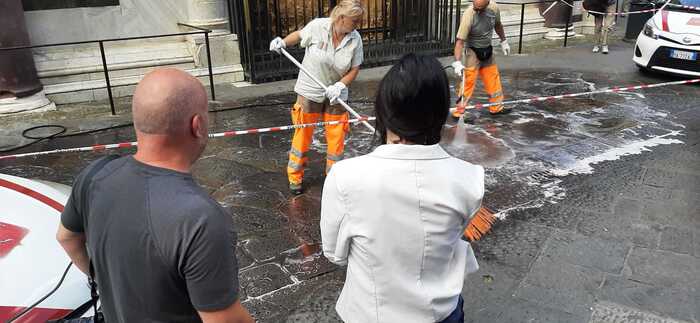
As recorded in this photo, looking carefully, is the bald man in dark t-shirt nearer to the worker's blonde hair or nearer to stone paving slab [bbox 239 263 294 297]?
stone paving slab [bbox 239 263 294 297]

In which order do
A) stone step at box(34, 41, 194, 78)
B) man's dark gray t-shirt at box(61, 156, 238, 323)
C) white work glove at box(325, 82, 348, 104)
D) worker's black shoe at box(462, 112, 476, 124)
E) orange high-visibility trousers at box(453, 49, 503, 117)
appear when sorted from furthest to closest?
1. stone step at box(34, 41, 194, 78)
2. worker's black shoe at box(462, 112, 476, 124)
3. orange high-visibility trousers at box(453, 49, 503, 117)
4. white work glove at box(325, 82, 348, 104)
5. man's dark gray t-shirt at box(61, 156, 238, 323)

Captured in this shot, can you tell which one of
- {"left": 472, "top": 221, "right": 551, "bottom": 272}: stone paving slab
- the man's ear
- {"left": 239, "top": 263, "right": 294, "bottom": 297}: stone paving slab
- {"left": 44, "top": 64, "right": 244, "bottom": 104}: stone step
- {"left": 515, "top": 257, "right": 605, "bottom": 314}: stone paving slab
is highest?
the man's ear

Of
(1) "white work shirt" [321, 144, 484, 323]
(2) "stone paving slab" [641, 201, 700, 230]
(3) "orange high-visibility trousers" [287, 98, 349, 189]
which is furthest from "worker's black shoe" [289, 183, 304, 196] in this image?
(1) "white work shirt" [321, 144, 484, 323]

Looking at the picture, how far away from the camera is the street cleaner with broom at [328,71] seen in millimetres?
4488

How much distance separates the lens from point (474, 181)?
1828 mm

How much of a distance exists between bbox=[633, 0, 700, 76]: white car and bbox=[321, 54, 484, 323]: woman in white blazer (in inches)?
349

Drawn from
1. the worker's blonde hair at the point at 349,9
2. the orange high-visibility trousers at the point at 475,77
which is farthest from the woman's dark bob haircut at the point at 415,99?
the orange high-visibility trousers at the point at 475,77

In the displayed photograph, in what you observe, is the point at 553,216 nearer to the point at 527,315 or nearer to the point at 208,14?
the point at 527,315

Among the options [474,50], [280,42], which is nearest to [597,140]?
[474,50]

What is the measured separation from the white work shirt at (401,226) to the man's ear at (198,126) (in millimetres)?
420

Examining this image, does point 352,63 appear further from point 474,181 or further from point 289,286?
point 474,181

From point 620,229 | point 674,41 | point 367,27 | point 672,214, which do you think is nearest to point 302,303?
point 620,229

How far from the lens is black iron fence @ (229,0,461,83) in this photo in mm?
9344

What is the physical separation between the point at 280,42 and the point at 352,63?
2.38 ft
